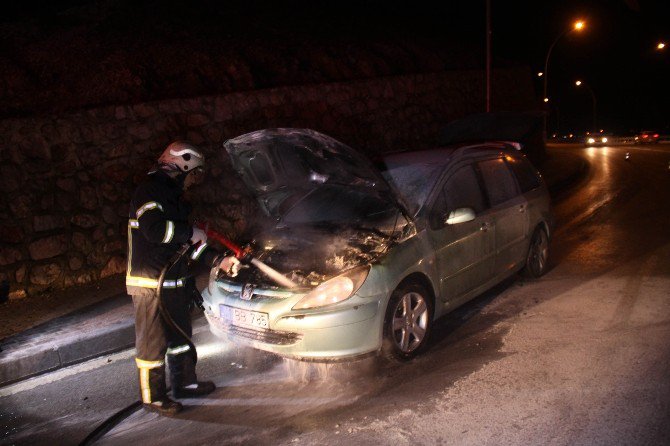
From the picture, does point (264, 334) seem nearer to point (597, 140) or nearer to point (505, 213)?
point (505, 213)

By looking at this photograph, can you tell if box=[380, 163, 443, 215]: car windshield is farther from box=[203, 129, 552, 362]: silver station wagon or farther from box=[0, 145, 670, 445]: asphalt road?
box=[0, 145, 670, 445]: asphalt road

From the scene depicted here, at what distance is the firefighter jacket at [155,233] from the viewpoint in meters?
3.70

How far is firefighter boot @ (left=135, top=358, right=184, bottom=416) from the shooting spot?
12.7ft

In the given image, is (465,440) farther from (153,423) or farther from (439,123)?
(439,123)

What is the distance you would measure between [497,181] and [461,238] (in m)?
1.12

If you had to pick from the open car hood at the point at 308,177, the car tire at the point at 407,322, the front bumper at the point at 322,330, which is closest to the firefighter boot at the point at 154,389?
the front bumper at the point at 322,330

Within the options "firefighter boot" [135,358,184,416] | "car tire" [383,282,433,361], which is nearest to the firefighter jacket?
"firefighter boot" [135,358,184,416]

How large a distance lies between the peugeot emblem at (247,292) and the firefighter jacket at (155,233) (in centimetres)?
46

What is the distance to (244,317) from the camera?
13.3 ft

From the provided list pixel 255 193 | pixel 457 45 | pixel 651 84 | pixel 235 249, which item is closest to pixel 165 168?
pixel 235 249

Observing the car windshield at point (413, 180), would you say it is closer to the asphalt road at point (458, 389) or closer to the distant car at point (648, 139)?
the asphalt road at point (458, 389)

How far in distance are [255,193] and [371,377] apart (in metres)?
2.17

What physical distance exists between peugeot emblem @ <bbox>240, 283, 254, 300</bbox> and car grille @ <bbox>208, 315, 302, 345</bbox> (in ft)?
0.79

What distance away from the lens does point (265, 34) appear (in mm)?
12469
